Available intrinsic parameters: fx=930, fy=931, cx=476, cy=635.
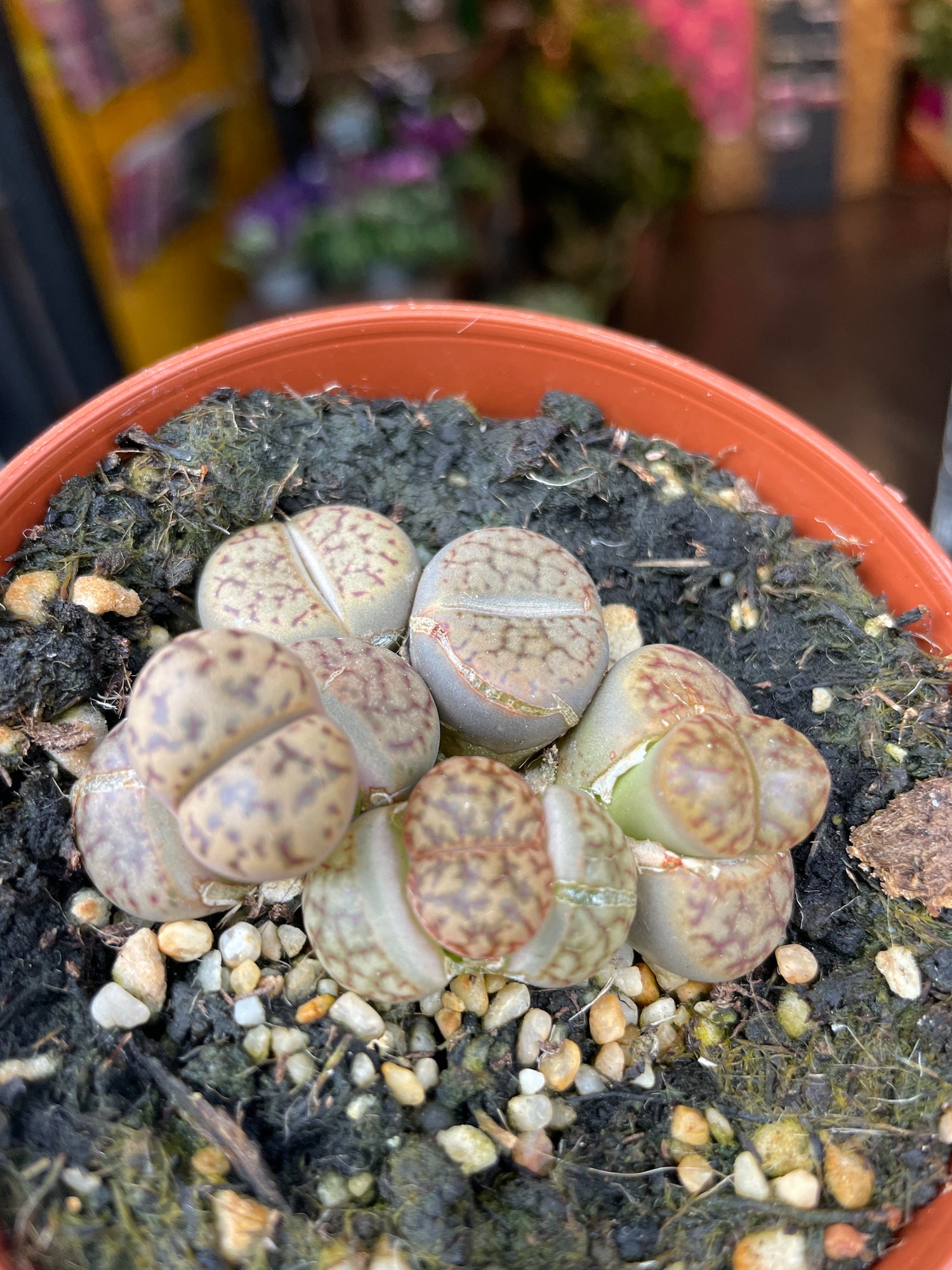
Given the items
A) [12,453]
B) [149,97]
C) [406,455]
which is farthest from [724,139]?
[406,455]

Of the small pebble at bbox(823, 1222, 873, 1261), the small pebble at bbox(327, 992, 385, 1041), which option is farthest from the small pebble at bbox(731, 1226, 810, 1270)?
the small pebble at bbox(327, 992, 385, 1041)

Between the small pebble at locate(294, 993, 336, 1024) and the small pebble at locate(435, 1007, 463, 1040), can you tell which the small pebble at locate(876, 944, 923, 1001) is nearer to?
the small pebble at locate(435, 1007, 463, 1040)

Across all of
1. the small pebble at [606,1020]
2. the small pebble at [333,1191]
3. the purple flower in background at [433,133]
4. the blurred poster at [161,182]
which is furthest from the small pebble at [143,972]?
the purple flower in background at [433,133]

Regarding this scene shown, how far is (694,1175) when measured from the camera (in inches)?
34.9

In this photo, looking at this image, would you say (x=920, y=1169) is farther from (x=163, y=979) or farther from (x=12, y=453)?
(x=12, y=453)

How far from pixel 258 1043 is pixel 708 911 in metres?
0.45

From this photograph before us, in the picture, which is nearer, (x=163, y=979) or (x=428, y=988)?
(x=428, y=988)

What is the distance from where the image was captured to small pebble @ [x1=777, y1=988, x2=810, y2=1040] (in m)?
0.97

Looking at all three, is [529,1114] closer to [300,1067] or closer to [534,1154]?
[534,1154]

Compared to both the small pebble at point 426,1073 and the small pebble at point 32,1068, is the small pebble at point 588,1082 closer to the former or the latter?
the small pebble at point 426,1073

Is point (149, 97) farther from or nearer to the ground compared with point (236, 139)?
farther from the ground

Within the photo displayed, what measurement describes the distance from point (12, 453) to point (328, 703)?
2139 millimetres

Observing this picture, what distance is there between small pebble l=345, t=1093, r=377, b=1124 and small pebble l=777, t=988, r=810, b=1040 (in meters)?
0.43

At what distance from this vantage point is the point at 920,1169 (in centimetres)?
88
